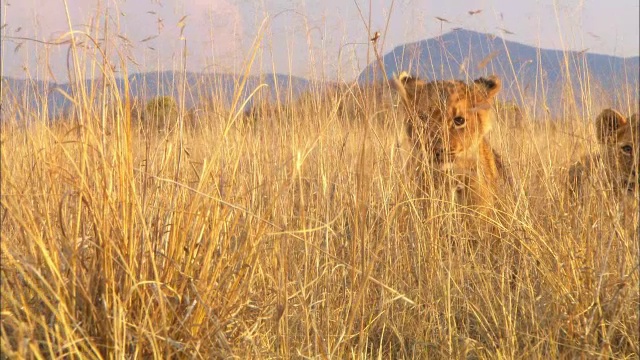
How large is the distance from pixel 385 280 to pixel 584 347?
0.97m

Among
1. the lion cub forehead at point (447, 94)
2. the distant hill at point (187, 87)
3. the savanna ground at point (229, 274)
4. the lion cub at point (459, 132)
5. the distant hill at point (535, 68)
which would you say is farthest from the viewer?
the lion cub forehead at point (447, 94)

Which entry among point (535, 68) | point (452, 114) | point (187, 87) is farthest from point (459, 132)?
point (187, 87)

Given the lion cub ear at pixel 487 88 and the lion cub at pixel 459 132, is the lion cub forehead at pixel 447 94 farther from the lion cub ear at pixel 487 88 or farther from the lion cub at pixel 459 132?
the lion cub ear at pixel 487 88


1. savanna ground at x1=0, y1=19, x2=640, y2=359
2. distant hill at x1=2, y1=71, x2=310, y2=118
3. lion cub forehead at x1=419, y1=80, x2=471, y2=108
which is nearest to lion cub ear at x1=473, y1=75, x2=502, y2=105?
lion cub forehead at x1=419, y1=80, x2=471, y2=108

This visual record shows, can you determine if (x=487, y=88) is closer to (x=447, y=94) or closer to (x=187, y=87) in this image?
(x=447, y=94)

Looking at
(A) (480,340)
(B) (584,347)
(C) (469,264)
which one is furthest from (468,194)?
(B) (584,347)

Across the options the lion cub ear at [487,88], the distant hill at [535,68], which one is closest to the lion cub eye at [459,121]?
the lion cub ear at [487,88]

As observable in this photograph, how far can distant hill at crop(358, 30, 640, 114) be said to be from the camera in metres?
3.55

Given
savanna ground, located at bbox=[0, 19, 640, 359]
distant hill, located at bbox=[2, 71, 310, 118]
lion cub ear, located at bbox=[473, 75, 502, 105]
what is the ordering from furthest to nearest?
lion cub ear, located at bbox=[473, 75, 502, 105] < distant hill, located at bbox=[2, 71, 310, 118] < savanna ground, located at bbox=[0, 19, 640, 359]

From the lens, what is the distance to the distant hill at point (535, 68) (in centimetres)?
355

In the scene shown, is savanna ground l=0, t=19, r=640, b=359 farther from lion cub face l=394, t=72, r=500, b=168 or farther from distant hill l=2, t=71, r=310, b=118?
lion cub face l=394, t=72, r=500, b=168

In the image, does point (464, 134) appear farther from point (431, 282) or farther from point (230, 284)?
point (230, 284)

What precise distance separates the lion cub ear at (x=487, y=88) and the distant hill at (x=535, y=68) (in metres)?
0.38

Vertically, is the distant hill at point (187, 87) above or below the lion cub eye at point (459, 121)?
above
